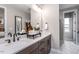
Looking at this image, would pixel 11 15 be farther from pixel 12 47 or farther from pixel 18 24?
pixel 12 47

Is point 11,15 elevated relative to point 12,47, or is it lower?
elevated

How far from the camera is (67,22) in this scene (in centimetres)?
754

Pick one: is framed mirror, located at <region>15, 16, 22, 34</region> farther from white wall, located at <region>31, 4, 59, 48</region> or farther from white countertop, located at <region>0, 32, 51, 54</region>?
white wall, located at <region>31, 4, 59, 48</region>

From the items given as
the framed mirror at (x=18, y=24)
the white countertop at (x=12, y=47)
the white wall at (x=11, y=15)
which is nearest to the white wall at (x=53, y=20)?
the framed mirror at (x=18, y=24)

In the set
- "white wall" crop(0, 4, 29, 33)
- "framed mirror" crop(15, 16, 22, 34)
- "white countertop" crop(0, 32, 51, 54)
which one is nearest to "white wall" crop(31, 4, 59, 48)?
"framed mirror" crop(15, 16, 22, 34)

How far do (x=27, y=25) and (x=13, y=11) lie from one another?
0.71 metres

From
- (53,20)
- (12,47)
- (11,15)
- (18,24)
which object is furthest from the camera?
(53,20)

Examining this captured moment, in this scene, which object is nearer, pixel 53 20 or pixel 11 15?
pixel 11 15

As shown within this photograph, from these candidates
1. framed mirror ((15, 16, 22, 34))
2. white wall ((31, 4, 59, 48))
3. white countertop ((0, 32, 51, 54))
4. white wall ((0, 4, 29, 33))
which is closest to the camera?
white countertop ((0, 32, 51, 54))

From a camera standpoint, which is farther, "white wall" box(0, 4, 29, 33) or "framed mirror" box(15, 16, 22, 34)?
"framed mirror" box(15, 16, 22, 34)

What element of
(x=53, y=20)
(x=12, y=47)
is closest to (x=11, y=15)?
(x=12, y=47)
